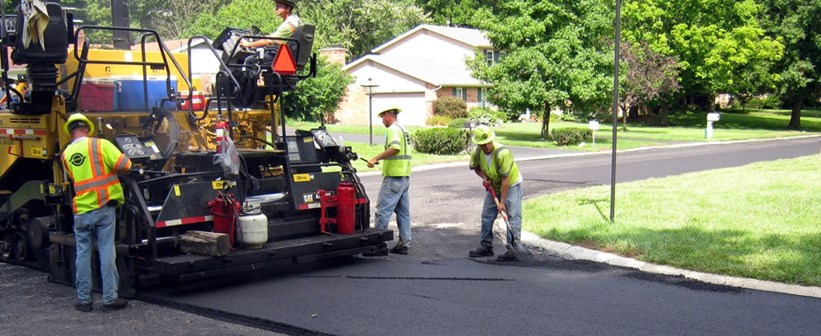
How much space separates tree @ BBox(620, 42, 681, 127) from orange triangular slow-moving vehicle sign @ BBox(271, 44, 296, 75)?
3392 cm

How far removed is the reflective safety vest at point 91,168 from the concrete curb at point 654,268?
513 centimetres

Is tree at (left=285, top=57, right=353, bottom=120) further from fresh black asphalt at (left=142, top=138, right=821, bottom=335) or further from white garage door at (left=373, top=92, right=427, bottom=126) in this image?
fresh black asphalt at (left=142, top=138, right=821, bottom=335)

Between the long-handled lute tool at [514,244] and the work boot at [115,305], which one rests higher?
the long-handled lute tool at [514,244]

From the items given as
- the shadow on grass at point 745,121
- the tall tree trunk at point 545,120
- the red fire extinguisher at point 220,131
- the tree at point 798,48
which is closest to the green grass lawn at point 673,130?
the shadow on grass at point 745,121

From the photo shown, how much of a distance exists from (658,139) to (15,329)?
34794 mm

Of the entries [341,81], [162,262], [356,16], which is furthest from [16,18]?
[356,16]

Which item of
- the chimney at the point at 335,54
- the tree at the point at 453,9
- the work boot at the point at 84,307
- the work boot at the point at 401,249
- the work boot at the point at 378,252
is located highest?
the tree at the point at 453,9

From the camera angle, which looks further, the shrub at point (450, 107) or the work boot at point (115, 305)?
the shrub at point (450, 107)

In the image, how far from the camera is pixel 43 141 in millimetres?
8195

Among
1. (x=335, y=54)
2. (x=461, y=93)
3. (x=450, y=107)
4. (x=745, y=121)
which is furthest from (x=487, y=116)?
(x=745, y=121)

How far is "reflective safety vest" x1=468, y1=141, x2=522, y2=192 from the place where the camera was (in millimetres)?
9297

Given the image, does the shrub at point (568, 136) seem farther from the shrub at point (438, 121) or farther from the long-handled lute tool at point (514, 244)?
the long-handled lute tool at point (514, 244)

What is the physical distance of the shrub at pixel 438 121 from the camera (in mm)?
47656

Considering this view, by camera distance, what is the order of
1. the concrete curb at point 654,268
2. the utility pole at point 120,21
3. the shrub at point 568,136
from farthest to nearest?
1. the shrub at point 568,136
2. the utility pole at point 120,21
3. the concrete curb at point 654,268
